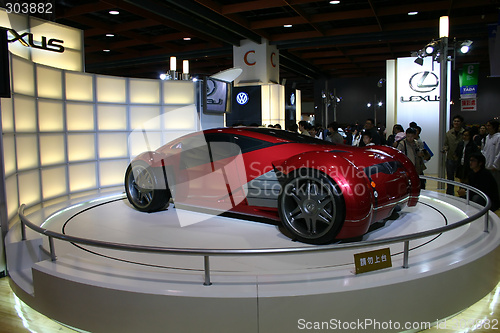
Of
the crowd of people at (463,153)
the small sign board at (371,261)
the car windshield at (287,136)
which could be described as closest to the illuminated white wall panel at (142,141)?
the crowd of people at (463,153)

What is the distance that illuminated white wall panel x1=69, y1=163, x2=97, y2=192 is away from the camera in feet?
19.6

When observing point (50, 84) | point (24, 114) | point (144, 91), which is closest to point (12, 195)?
point (24, 114)

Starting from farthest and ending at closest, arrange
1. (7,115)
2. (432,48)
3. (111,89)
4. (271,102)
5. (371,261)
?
(271,102)
(432,48)
(111,89)
(7,115)
(371,261)

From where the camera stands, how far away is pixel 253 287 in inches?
101

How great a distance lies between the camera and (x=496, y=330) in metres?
2.65

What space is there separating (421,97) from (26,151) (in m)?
9.18

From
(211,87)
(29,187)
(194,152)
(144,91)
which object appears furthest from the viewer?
(211,87)

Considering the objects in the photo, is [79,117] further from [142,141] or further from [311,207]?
[311,207]

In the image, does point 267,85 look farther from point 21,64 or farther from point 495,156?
point 21,64

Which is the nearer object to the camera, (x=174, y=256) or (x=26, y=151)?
(x=174, y=256)

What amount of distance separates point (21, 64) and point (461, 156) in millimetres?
6620

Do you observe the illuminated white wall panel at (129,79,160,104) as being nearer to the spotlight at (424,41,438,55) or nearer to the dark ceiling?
the dark ceiling

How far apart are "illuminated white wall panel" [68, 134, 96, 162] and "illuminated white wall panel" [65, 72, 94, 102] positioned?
0.56 m

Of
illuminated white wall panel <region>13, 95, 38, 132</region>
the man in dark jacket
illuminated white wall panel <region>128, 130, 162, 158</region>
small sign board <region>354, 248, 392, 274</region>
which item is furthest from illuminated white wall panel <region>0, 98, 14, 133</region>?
the man in dark jacket
